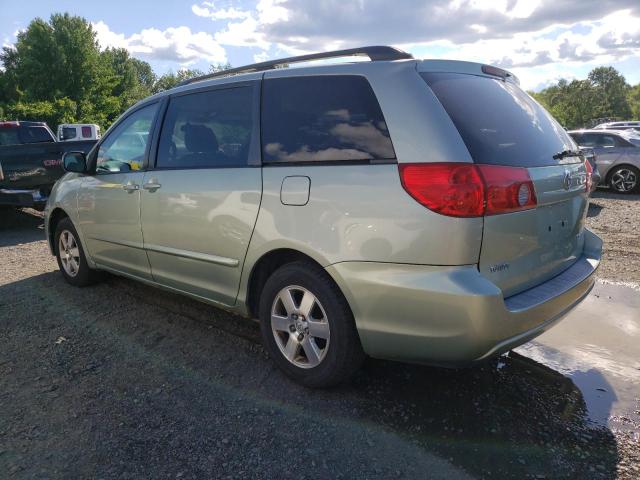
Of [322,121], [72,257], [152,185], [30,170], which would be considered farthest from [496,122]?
[30,170]

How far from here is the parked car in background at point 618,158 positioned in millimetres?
11844

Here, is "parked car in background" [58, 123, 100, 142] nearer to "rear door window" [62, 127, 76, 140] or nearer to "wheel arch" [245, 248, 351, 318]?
"rear door window" [62, 127, 76, 140]

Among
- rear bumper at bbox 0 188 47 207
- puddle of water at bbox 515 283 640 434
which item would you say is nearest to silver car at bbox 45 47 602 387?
puddle of water at bbox 515 283 640 434

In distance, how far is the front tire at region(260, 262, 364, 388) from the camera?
9.37 feet

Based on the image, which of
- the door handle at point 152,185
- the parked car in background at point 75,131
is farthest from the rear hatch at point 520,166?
the parked car in background at point 75,131

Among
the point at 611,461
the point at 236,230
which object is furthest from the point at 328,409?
the point at 611,461

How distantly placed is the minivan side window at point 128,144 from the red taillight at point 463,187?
7.91 feet

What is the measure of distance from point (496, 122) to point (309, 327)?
4.97 ft

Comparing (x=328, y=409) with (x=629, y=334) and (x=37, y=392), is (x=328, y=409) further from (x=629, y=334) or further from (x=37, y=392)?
(x=629, y=334)

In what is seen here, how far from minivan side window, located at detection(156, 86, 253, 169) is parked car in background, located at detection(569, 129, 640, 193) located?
Result: 1110cm

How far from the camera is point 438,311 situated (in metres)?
2.49

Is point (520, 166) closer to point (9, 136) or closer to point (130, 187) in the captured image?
point (130, 187)

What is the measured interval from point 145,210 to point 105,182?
725mm

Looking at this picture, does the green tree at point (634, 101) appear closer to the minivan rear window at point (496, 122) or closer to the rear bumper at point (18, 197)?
the rear bumper at point (18, 197)
